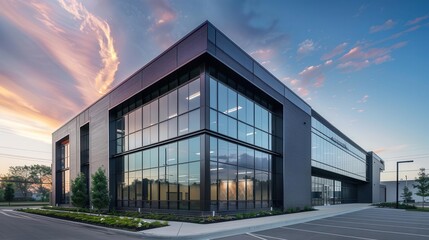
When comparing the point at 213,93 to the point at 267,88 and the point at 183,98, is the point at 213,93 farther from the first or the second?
the point at 267,88

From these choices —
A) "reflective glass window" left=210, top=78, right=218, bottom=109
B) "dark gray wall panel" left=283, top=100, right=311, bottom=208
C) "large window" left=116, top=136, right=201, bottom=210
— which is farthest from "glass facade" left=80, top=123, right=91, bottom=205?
"dark gray wall panel" left=283, top=100, right=311, bottom=208

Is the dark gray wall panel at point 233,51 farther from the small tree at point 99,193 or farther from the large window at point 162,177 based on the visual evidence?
the small tree at point 99,193

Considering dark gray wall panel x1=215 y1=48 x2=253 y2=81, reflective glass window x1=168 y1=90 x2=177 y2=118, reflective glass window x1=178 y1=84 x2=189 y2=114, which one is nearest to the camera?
dark gray wall panel x1=215 y1=48 x2=253 y2=81

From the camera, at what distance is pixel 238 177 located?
2127cm

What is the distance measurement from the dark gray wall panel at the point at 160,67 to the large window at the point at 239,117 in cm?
326

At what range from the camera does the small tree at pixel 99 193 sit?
926 inches

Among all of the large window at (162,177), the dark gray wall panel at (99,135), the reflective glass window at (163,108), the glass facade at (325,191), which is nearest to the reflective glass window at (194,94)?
the large window at (162,177)

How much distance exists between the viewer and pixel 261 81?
24531 millimetres

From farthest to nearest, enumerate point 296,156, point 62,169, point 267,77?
point 62,169, point 296,156, point 267,77

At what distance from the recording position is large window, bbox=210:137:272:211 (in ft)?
62.5

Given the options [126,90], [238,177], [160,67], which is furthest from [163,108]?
[238,177]

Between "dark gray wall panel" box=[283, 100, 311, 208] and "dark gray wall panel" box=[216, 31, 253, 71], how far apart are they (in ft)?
24.4

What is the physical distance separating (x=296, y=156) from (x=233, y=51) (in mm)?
14089

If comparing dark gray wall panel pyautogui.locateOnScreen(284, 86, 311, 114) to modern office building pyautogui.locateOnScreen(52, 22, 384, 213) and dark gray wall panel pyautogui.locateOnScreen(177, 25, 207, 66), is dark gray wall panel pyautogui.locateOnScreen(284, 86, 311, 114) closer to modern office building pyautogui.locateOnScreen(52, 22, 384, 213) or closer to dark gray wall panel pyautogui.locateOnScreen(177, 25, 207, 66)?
modern office building pyautogui.locateOnScreen(52, 22, 384, 213)
